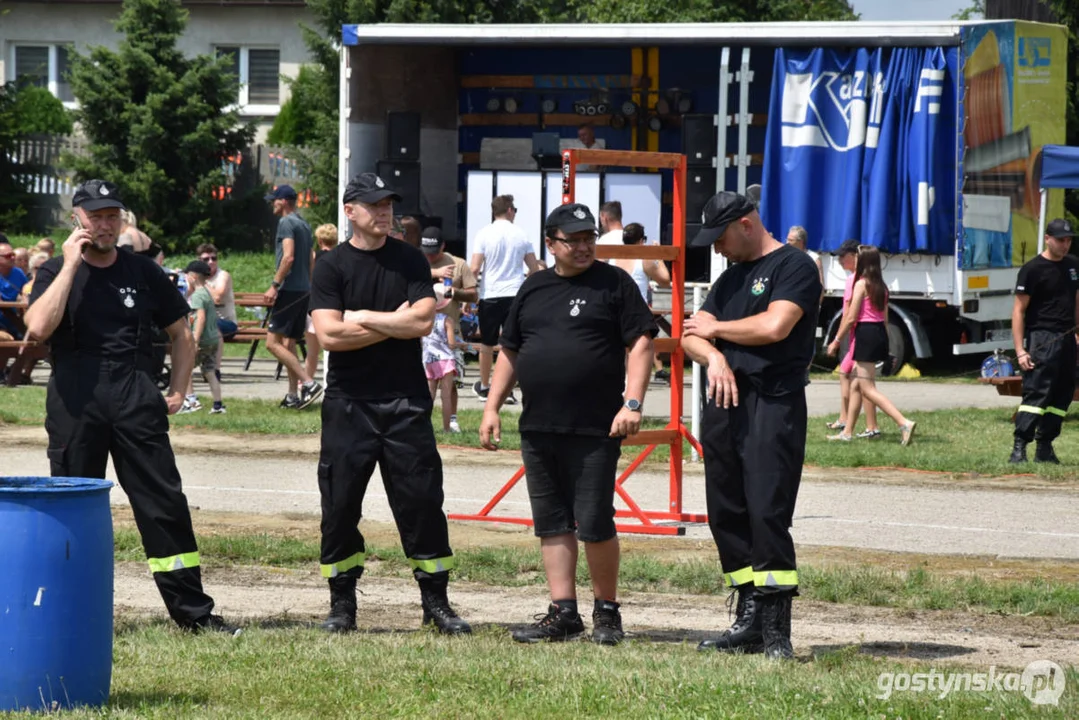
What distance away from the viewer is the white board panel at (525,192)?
853 inches

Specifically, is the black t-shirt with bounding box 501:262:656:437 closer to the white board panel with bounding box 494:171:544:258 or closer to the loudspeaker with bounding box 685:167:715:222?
the loudspeaker with bounding box 685:167:715:222

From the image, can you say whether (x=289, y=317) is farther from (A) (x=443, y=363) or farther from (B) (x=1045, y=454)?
(B) (x=1045, y=454)

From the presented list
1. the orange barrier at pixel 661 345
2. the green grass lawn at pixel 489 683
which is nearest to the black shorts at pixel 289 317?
the orange barrier at pixel 661 345

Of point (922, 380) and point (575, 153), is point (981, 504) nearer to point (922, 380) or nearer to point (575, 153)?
point (575, 153)

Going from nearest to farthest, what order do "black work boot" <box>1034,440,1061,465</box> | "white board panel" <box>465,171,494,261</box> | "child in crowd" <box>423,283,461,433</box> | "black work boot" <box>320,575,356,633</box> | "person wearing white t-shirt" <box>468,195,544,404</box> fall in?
"black work boot" <box>320,575,356,633</box>
"black work boot" <box>1034,440,1061,465</box>
"child in crowd" <box>423,283,461,433</box>
"person wearing white t-shirt" <box>468,195,544,404</box>
"white board panel" <box>465,171,494,261</box>

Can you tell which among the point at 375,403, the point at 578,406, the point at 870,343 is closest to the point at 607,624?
the point at 578,406

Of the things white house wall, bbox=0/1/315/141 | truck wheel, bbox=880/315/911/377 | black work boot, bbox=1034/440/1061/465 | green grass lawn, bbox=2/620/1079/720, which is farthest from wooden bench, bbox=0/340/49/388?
white house wall, bbox=0/1/315/141

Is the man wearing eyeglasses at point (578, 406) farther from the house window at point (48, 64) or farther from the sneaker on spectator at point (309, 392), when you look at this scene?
the house window at point (48, 64)

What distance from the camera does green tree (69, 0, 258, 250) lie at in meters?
29.9

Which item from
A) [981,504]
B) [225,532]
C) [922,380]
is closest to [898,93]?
[922,380]

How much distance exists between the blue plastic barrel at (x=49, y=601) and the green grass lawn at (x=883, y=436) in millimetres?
7830

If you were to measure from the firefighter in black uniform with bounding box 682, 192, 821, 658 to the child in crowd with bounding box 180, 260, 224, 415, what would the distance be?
9504 millimetres

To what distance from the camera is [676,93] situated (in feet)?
73.8

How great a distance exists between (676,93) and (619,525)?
13.4 metres
